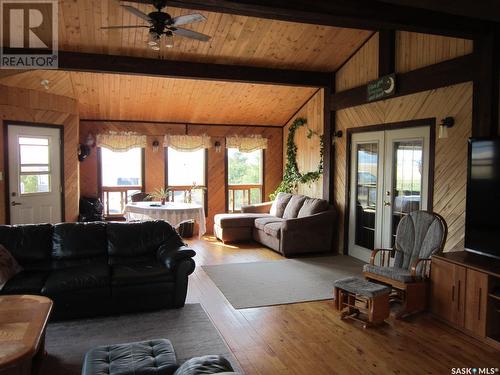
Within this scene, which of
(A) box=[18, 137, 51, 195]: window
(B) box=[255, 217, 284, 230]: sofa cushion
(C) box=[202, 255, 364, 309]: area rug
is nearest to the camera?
(C) box=[202, 255, 364, 309]: area rug

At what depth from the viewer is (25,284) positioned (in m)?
3.72

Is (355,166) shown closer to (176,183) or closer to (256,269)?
(256,269)

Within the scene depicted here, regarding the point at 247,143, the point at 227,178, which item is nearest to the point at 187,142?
the point at 227,178

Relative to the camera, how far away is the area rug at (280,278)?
464 cm

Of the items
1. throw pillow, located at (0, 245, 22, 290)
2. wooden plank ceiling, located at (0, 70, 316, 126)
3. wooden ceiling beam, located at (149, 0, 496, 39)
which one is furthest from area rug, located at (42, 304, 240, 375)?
wooden plank ceiling, located at (0, 70, 316, 126)

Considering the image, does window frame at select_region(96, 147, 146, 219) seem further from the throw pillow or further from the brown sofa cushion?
the throw pillow

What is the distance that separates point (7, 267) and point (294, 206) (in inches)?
186

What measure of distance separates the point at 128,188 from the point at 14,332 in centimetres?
615

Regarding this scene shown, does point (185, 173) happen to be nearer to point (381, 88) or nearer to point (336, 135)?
point (336, 135)

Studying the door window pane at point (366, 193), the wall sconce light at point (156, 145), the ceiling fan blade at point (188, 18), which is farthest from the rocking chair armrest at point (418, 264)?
the wall sconce light at point (156, 145)

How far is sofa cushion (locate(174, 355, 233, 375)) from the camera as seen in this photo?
7.23ft

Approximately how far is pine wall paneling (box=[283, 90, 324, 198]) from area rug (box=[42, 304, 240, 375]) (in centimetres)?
422

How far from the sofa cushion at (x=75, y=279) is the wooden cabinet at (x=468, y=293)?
3178 millimetres

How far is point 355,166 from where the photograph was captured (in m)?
6.50
